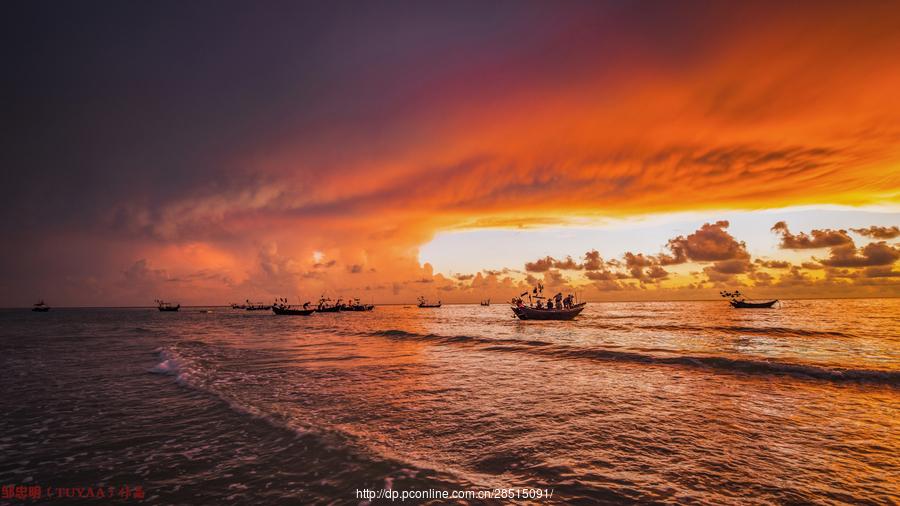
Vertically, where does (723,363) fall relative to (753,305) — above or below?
above

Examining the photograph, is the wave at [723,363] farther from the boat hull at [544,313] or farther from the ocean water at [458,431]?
the boat hull at [544,313]

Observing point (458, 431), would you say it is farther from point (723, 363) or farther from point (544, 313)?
point (544, 313)

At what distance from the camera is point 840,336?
4141 centimetres

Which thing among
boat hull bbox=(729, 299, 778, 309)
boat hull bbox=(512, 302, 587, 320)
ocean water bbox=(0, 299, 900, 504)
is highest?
ocean water bbox=(0, 299, 900, 504)

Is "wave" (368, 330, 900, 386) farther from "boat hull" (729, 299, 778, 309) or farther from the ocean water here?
"boat hull" (729, 299, 778, 309)

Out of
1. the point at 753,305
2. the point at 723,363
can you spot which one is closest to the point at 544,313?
the point at 723,363

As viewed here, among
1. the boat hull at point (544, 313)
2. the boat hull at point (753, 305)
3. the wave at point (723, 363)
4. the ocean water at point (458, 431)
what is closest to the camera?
the ocean water at point (458, 431)

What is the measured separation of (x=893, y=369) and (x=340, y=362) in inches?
1321

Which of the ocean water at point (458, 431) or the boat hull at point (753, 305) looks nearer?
the ocean water at point (458, 431)

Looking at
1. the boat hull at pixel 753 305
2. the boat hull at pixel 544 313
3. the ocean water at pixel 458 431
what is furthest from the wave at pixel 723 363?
the boat hull at pixel 753 305

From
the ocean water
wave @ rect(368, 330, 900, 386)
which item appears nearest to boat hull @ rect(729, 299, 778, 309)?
the ocean water

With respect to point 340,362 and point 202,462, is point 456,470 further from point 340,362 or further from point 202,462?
point 340,362

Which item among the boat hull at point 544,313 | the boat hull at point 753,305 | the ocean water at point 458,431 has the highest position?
the ocean water at point 458,431

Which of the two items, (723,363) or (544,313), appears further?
(544,313)
